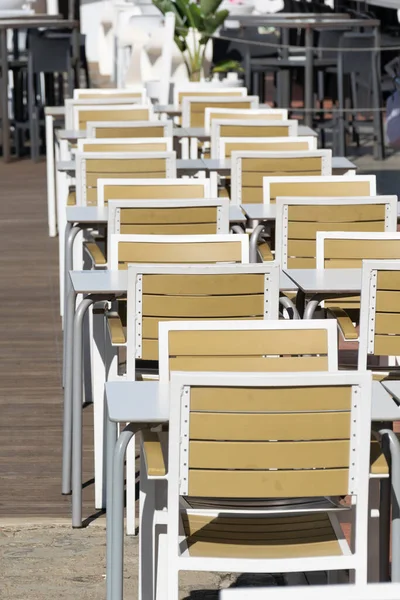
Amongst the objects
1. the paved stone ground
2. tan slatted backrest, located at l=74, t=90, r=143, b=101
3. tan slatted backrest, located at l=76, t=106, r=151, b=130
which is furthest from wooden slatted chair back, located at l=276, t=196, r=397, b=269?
tan slatted backrest, located at l=74, t=90, r=143, b=101

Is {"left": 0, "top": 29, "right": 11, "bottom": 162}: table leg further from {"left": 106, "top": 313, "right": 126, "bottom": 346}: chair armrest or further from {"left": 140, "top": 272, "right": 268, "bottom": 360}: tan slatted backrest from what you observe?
{"left": 140, "top": 272, "right": 268, "bottom": 360}: tan slatted backrest

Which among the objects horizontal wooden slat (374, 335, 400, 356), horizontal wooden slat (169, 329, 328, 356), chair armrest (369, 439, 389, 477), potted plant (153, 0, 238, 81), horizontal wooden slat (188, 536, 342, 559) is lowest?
horizontal wooden slat (188, 536, 342, 559)

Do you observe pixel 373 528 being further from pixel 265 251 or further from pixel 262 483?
pixel 265 251

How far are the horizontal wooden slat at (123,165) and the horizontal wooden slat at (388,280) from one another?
248 cm

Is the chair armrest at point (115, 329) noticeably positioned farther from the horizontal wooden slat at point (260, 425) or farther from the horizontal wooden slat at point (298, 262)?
the horizontal wooden slat at point (260, 425)

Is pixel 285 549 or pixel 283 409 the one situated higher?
pixel 283 409

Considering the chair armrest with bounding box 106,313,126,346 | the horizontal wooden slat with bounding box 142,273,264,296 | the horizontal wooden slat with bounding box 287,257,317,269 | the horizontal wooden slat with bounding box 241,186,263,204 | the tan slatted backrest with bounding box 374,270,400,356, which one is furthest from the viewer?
the horizontal wooden slat with bounding box 241,186,263,204

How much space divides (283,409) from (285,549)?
320 mm

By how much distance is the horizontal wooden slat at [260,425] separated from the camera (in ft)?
8.82

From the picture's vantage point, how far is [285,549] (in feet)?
9.21

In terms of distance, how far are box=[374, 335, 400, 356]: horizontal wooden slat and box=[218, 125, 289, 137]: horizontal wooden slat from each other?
3.67 meters

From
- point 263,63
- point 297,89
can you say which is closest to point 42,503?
point 297,89

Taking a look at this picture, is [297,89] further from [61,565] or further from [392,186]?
[61,565]

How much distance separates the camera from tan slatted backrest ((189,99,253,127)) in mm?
8938
